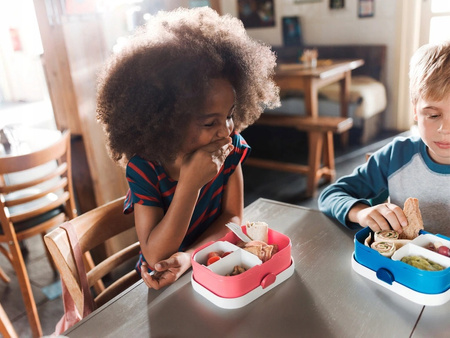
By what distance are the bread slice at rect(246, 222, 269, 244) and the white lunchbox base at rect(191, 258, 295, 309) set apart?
9cm

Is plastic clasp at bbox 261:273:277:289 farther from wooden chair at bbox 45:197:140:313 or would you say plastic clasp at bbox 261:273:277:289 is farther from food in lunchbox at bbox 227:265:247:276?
wooden chair at bbox 45:197:140:313

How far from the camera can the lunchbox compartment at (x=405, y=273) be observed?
0.75 m

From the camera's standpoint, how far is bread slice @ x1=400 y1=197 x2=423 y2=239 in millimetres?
885

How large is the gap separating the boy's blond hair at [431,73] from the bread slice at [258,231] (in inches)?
20.7

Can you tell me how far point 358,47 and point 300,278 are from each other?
4.10 metres

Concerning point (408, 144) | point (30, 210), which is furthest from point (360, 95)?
point (30, 210)

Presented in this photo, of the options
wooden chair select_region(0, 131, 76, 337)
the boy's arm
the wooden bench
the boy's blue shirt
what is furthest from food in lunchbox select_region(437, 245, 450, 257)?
the wooden bench

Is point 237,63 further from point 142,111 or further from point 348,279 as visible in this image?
point 348,279

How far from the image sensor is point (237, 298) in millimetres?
787

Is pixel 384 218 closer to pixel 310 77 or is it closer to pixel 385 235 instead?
pixel 385 235

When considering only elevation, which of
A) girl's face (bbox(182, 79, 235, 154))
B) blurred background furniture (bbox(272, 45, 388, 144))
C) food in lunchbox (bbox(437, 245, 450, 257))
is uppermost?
girl's face (bbox(182, 79, 235, 154))

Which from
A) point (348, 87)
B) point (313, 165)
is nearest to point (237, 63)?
point (313, 165)

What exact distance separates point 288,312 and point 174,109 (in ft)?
1.61

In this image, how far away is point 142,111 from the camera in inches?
38.1
